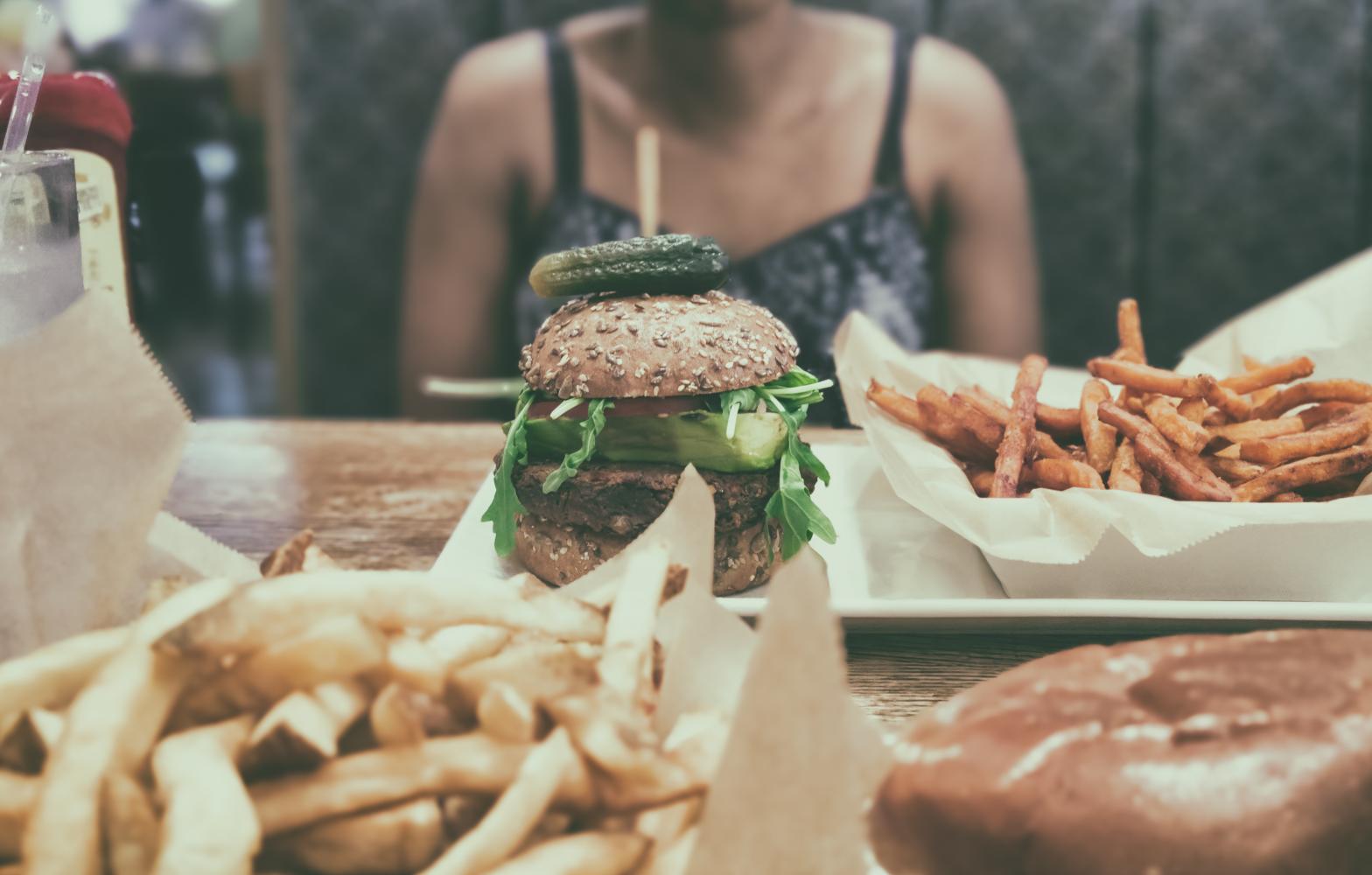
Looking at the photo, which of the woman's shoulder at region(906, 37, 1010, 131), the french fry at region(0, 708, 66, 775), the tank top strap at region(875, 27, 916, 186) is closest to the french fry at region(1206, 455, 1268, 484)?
the french fry at region(0, 708, 66, 775)

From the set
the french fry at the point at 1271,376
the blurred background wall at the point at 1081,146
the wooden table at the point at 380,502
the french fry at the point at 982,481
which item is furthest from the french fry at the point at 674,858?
the blurred background wall at the point at 1081,146

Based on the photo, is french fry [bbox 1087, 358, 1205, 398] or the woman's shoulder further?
the woman's shoulder

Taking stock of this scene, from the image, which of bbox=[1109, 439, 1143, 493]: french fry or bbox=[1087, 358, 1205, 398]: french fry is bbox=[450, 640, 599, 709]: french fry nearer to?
bbox=[1109, 439, 1143, 493]: french fry

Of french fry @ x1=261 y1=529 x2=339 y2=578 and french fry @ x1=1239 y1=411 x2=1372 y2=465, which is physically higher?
french fry @ x1=261 y1=529 x2=339 y2=578

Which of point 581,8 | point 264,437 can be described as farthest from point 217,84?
point 264,437

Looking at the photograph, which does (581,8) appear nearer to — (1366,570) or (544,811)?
(1366,570)

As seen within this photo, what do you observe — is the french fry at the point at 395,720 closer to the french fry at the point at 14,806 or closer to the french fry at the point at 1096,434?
the french fry at the point at 14,806
